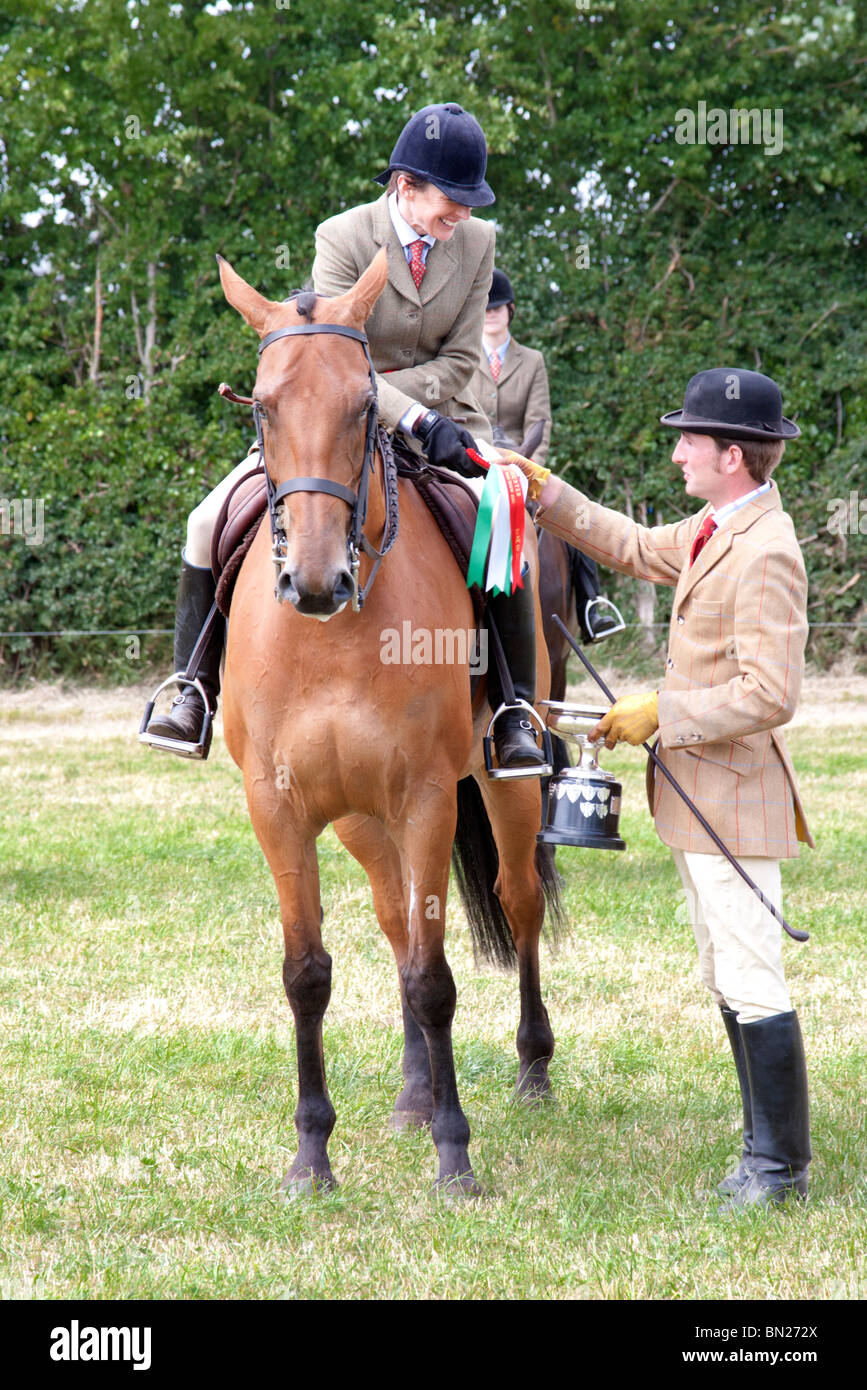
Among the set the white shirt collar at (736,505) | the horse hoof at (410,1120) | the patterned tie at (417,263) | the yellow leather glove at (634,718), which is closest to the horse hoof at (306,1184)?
the horse hoof at (410,1120)

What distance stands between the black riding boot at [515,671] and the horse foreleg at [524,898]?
0.44 meters

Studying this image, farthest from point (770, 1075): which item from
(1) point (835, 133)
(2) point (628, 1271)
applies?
(1) point (835, 133)

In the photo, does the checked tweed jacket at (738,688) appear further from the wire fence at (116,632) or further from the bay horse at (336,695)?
the wire fence at (116,632)

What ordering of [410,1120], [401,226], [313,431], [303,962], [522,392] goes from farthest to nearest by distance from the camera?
[522,392] < [410,1120] < [401,226] < [303,962] < [313,431]

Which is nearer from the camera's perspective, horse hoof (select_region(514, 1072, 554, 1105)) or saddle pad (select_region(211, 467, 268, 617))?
saddle pad (select_region(211, 467, 268, 617))

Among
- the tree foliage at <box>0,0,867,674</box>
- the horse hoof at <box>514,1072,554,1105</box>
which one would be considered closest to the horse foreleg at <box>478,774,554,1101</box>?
the horse hoof at <box>514,1072,554,1105</box>

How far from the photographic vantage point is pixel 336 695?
3.53m

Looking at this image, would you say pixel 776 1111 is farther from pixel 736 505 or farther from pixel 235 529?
pixel 235 529

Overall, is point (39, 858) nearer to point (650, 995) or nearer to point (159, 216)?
point (650, 995)

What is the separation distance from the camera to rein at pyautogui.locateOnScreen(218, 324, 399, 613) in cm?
312

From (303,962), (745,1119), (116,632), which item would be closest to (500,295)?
(303,962)

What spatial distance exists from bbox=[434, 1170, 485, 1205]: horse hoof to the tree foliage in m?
11.2

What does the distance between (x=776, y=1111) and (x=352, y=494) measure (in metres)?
2.01

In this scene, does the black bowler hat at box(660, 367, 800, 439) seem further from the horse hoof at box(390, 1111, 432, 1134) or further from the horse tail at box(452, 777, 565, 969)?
the horse hoof at box(390, 1111, 432, 1134)
